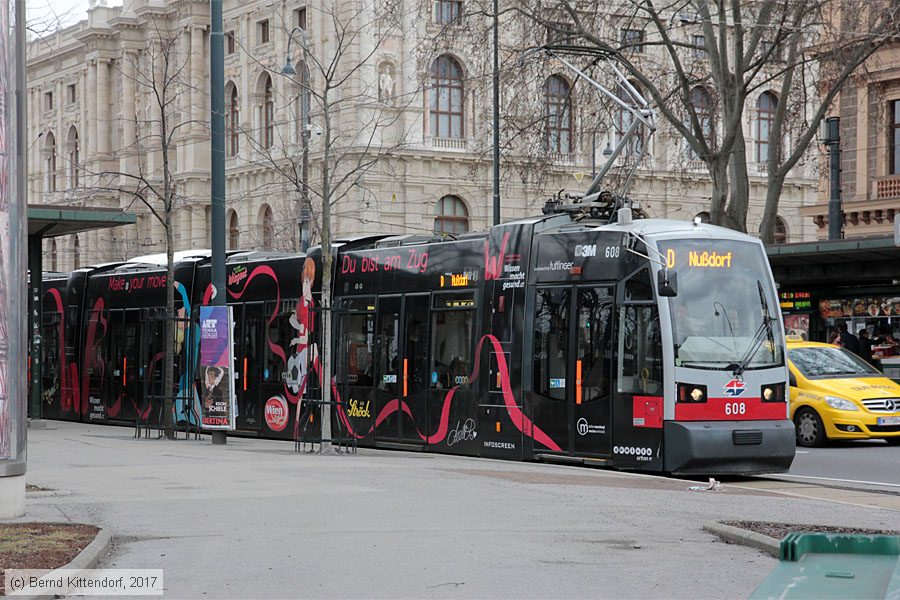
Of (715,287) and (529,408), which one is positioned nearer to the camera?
(715,287)

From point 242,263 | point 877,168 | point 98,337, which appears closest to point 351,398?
point 242,263

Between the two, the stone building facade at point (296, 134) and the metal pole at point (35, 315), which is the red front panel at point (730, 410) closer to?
the metal pole at point (35, 315)

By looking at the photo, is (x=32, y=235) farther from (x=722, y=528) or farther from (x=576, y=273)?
(x=722, y=528)

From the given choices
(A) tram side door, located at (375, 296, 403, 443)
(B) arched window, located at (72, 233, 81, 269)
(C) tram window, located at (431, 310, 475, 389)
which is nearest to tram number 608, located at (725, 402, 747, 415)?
(C) tram window, located at (431, 310, 475, 389)

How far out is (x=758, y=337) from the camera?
59.2 feet

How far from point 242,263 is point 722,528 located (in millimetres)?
16153

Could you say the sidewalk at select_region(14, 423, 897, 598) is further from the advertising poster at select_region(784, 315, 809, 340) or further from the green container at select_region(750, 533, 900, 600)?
the advertising poster at select_region(784, 315, 809, 340)

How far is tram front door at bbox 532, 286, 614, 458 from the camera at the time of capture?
18.2m

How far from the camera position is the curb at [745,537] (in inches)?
422

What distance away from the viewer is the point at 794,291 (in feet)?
102

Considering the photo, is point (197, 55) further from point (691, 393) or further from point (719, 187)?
point (691, 393)

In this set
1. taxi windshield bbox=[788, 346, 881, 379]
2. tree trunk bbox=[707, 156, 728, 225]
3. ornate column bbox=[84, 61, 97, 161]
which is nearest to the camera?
taxi windshield bbox=[788, 346, 881, 379]

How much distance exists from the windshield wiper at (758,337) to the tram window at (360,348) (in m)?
6.80

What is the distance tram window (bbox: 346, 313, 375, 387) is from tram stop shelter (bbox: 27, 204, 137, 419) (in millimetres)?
6154
